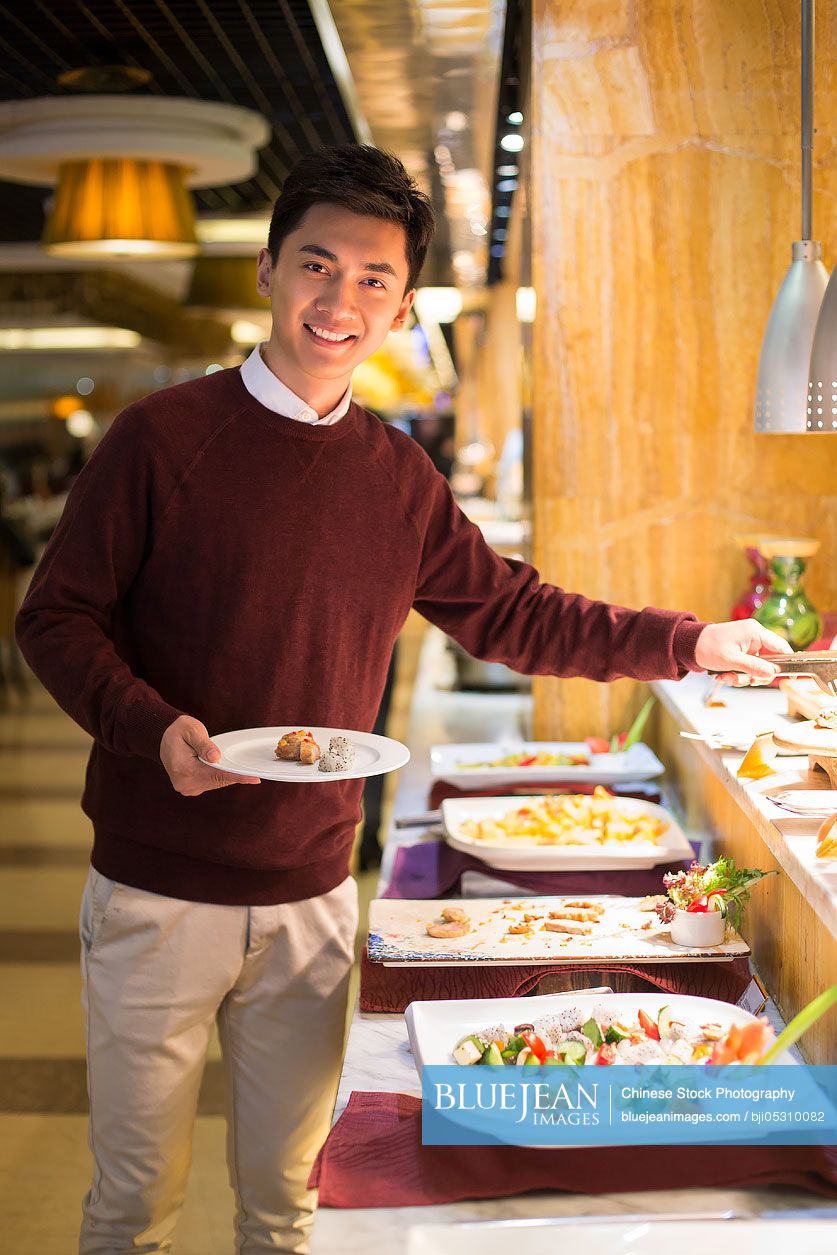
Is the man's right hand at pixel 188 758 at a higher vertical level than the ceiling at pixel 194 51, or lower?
lower

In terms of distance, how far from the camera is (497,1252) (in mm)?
1416

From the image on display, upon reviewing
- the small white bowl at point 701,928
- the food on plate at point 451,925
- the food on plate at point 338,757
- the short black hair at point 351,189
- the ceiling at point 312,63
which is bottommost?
the food on plate at point 451,925

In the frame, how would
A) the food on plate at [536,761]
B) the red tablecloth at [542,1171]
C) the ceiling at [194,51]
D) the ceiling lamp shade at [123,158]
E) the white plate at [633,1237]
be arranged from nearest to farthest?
the white plate at [633,1237] < the red tablecloth at [542,1171] < the food on plate at [536,761] < the ceiling at [194,51] < the ceiling lamp shade at [123,158]

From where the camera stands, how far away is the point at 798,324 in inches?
97.0

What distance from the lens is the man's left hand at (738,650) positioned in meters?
2.22

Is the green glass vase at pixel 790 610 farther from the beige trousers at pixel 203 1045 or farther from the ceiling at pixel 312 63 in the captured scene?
the ceiling at pixel 312 63

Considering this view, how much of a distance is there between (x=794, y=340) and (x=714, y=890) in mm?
1025

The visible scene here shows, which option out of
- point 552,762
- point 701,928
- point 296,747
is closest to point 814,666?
point 701,928

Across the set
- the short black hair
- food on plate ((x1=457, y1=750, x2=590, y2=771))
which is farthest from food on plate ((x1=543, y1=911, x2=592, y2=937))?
the short black hair

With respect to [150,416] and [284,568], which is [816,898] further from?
[150,416]

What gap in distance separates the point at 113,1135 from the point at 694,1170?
0.98 meters

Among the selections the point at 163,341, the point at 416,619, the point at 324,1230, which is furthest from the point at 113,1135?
the point at 163,341

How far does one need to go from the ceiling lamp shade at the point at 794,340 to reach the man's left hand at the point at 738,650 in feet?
1.43

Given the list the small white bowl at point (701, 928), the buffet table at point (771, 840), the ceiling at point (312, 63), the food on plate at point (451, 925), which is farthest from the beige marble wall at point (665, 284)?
the ceiling at point (312, 63)
